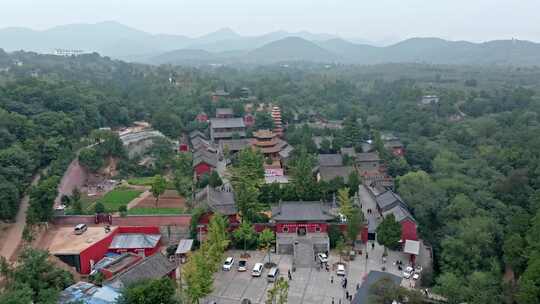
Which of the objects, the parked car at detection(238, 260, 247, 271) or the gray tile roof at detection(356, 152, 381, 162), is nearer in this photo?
the parked car at detection(238, 260, 247, 271)

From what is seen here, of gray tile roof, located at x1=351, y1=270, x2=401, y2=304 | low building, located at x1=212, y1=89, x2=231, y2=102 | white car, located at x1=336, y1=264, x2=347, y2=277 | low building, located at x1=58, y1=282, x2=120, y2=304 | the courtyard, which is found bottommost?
the courtyard

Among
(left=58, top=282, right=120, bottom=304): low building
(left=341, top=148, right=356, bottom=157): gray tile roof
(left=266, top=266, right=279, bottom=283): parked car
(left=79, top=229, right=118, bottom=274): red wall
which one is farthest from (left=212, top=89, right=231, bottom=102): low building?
(left=58, top=282, right=120, bottom=304): low building

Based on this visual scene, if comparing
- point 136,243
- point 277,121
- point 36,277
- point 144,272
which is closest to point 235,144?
point 277,121

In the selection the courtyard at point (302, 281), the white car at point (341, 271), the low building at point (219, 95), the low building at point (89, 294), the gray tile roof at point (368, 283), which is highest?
the low building at point (219, 95)

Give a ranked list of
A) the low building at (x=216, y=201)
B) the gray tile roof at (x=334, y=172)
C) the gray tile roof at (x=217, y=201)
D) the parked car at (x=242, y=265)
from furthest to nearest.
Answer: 1. the gray tile roof at (x=334, y=172)
2. the gray tile roof at (x=217, y=201)
3. the low building at (x=216, y=201)
4. the parked car at (x=242, y=265)

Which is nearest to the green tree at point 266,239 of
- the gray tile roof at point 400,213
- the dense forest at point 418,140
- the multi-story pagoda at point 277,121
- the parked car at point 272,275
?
the parked car at point 272,275

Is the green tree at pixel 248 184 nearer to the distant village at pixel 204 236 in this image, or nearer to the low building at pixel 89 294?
the distant village at pixel 204 236

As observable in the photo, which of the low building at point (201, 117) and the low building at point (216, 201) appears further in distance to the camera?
the low building at point (201, 117)

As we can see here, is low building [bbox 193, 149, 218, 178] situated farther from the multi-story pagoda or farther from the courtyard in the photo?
the multi-story pagoda
